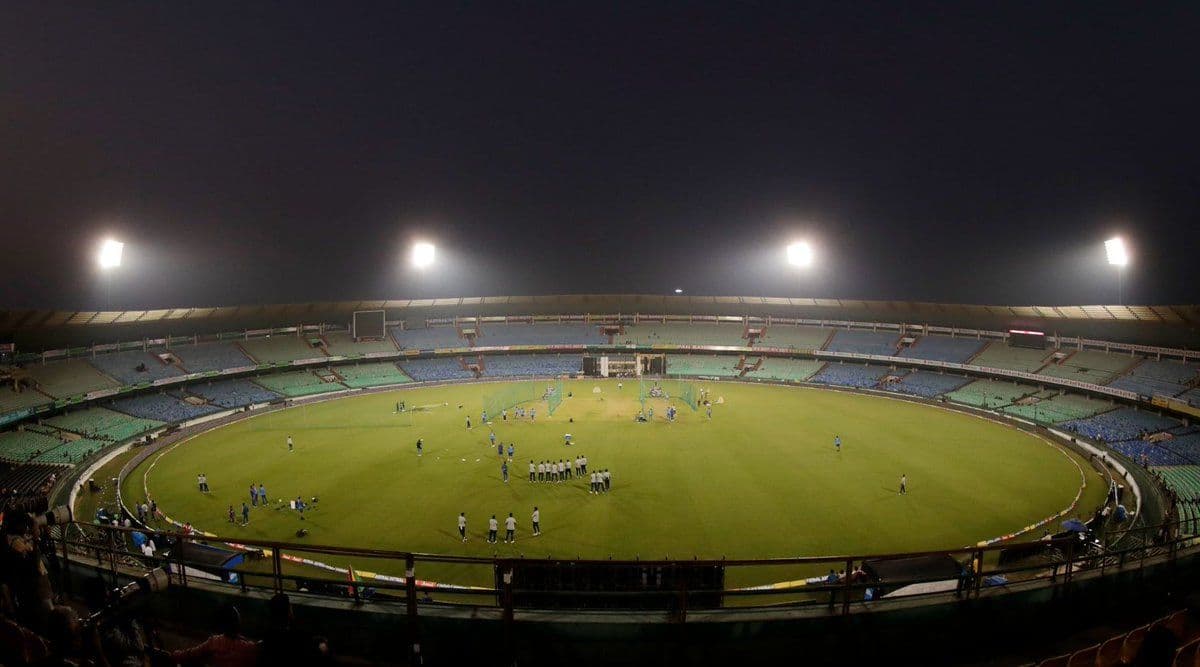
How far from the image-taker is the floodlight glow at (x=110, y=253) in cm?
4171

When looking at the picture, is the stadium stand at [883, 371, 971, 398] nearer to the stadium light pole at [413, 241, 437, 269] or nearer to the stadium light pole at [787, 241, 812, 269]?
the stadium light pole at [787, 241, 812, 269]

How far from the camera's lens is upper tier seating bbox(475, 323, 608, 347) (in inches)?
2653

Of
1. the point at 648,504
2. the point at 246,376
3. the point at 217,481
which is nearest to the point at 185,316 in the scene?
the point at 246,376

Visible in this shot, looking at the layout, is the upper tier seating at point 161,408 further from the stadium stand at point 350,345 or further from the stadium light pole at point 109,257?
the stadium stand at point 350,345

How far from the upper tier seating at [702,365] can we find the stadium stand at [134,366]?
4633cm

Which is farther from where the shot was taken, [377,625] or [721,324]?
[721,324]

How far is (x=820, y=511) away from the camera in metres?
22.7

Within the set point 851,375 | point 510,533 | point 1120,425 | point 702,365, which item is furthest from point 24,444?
point 1120,425

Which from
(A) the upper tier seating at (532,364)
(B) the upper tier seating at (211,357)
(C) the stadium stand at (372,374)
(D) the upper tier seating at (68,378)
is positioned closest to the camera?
(D) the upper tier seating at (68,378)

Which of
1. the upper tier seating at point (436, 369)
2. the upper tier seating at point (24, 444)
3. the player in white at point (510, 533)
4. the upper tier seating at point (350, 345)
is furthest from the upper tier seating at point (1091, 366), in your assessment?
the upper tier seating at point (24, 444)

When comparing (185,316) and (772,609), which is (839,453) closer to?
(772,609)

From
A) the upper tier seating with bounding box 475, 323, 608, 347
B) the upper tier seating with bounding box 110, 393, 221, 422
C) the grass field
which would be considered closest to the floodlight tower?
the grass field

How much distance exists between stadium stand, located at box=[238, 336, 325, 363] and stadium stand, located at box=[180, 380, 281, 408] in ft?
15.9

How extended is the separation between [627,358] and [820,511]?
142 ft
